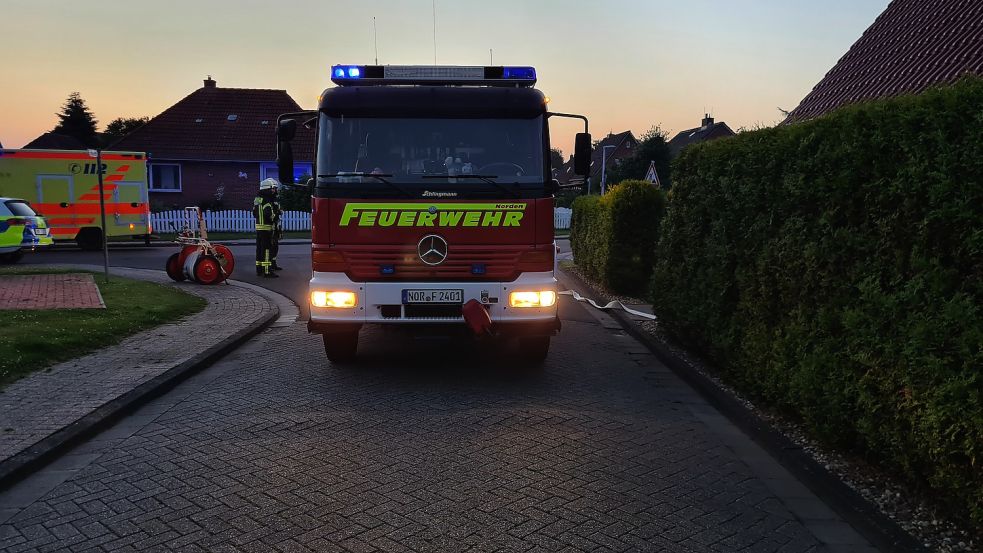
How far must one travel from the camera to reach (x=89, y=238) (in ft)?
78.0

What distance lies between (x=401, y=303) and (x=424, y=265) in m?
0.41

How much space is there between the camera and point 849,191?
4746mm

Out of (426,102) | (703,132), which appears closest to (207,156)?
(426,102)

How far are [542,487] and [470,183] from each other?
3.35 m

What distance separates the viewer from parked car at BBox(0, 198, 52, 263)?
18.5 m

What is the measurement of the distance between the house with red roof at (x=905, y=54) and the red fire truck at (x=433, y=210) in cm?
1052

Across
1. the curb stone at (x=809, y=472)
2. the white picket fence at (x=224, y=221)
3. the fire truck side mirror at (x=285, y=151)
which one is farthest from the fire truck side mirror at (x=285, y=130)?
the white picket fence at (x=224, y=221)

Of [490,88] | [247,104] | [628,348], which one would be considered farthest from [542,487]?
[247,104]

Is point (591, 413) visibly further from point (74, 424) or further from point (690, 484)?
point (74, 424)

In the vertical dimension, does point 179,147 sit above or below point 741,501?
above

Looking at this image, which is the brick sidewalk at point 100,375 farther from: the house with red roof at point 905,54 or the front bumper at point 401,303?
the house with red roof at point 905,54

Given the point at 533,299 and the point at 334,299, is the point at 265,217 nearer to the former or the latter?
the point at 334,299

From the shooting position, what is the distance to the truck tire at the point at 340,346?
783cm

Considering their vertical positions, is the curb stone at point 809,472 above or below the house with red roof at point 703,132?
below
